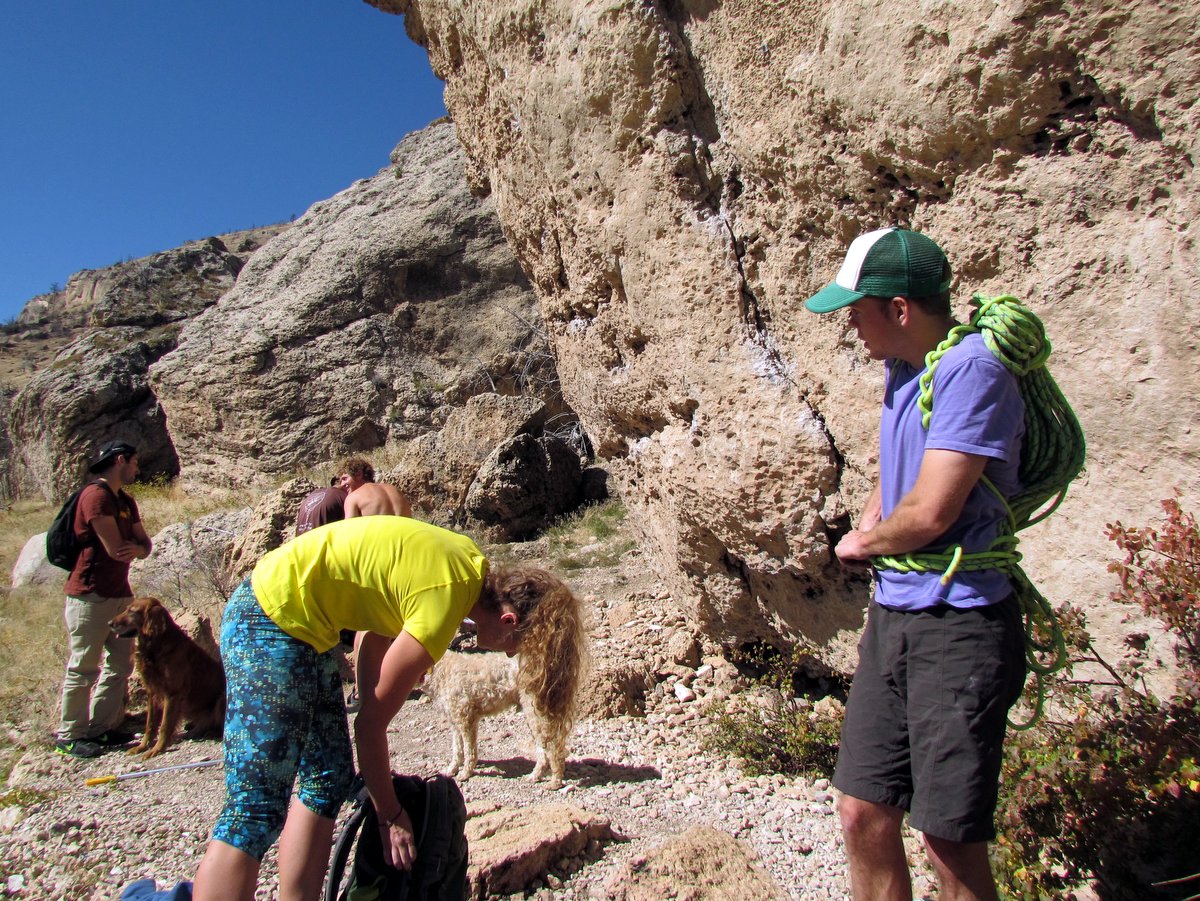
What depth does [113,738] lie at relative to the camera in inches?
179

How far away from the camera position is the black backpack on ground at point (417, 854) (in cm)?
196

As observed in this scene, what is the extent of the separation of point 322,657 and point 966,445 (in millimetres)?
1640

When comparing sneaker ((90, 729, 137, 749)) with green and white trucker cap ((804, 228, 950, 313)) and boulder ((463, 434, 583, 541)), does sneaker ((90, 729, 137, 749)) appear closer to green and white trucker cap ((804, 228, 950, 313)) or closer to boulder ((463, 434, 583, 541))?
boulder ((463, 434, 583, 541))

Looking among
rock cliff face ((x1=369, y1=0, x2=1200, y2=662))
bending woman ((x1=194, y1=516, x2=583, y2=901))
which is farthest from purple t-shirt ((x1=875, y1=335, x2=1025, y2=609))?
bending woman ((x1=194, y1=516, x2=583, y2=901))

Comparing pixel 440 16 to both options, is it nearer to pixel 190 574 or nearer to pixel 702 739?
pixel 702 739

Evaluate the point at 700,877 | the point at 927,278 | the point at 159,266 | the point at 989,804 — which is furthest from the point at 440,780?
the point at 159,266

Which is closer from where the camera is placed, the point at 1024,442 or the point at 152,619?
the point at 1024,442

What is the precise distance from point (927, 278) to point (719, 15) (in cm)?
187

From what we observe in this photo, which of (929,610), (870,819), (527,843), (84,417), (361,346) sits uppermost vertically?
(84,417)

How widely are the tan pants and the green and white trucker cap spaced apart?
4256mm

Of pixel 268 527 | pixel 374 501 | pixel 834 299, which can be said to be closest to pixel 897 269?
pixel 834 299

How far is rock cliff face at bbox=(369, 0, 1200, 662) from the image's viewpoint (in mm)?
2141

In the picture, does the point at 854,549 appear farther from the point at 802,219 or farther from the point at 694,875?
the point at 802,219

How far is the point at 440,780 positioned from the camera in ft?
6.94
